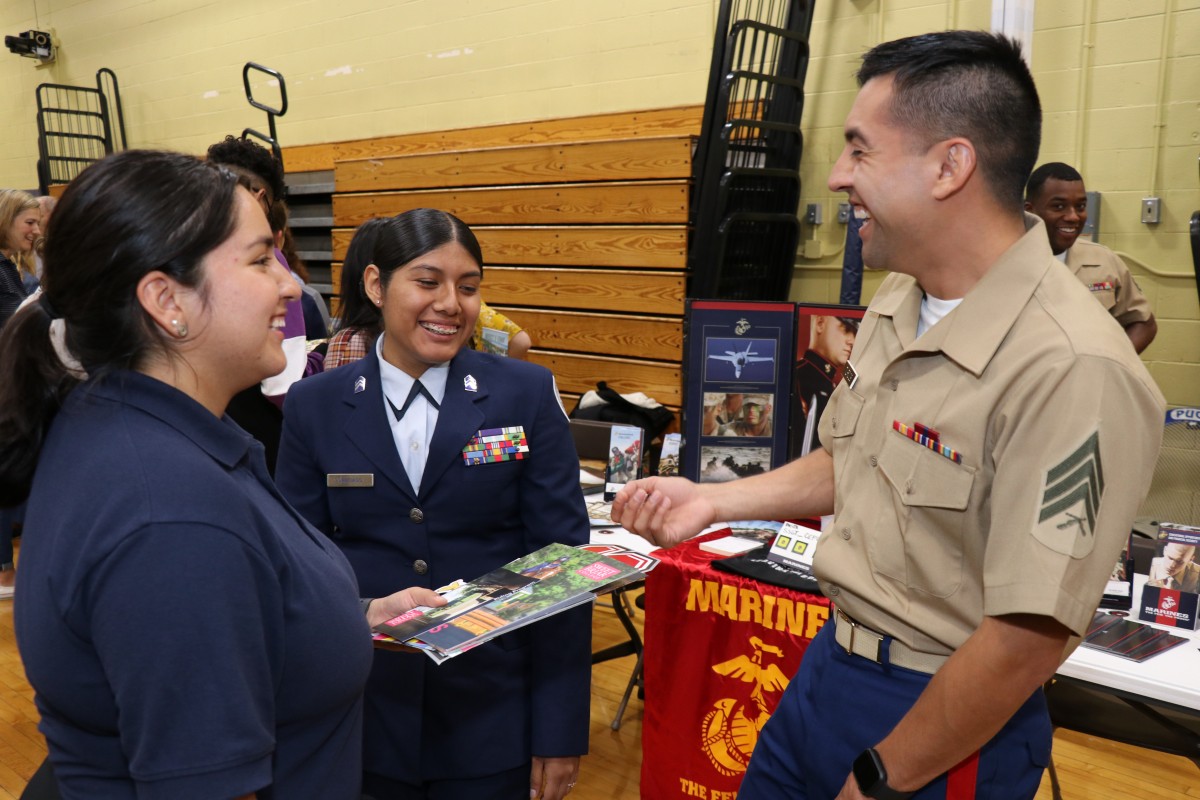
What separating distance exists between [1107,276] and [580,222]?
304 cm

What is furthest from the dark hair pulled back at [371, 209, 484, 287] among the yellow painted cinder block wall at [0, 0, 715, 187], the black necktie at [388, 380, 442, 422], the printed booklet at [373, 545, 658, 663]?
the yellow painted cinder block wall at [0, 0, 715, 187]

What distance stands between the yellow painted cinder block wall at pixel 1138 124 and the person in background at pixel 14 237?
5018mm

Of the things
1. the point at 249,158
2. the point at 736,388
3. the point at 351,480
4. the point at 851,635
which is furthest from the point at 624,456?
the point at 851,635

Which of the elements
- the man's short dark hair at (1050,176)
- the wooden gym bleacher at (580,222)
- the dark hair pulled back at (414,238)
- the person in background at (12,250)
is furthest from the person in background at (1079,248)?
the person in background at (12,250)

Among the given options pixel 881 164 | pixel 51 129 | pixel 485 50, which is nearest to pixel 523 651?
pixel 881 164

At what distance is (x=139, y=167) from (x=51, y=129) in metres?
11.1

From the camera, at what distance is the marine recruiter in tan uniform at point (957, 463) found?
1095mm

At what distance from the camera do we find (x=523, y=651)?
5.75ft

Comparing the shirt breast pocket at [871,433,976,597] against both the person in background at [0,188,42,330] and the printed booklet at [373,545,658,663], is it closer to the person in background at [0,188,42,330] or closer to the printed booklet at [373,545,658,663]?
the printed booklet at [373,545,658,663]

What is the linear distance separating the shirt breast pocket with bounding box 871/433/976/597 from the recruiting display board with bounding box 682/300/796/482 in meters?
1.60

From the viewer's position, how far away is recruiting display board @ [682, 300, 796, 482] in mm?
2928

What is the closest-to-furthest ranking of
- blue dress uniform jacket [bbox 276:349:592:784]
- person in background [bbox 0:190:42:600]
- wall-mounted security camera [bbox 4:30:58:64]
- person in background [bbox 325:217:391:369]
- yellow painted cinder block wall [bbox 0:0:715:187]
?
1. blue dress uniform jacket [bbox 276:349:592:784]
2. person in background [bbox 325:217:391:369]
3. person in background [bbox 0:190:42:600]
4. yellow painted cinder block wall [bbox 0:0:715:187]
5. wall-mounted security camera [bbox 4:30:58:64]

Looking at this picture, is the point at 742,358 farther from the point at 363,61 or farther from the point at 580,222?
the point at 363,61

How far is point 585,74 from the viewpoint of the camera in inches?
249
